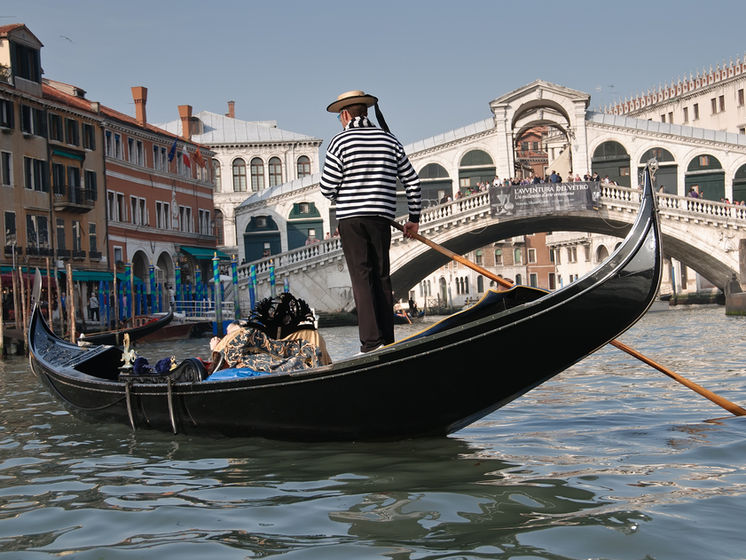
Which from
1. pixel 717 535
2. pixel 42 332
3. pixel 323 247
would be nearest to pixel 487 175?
pixel 323 247

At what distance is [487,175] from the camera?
22.5 metres

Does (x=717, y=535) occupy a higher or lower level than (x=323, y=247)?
lower

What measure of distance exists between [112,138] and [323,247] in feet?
14.8

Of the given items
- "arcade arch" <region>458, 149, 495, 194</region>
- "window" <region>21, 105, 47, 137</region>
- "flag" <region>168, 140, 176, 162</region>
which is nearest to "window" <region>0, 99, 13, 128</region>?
"window" <region>21, 105, 47, 137</region>

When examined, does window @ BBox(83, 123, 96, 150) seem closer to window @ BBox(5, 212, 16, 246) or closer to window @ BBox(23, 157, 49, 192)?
window @ BBox(23, 157, 49, 192)

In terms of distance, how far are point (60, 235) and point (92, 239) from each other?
1.13 meters

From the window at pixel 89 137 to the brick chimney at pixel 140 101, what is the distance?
10.3 ft

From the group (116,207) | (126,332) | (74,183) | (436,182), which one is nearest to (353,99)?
(126,332)

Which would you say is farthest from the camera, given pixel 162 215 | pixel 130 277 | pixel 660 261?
pixel 162 215

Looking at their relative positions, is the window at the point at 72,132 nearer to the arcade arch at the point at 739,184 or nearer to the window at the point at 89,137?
the window at the point at 89,137

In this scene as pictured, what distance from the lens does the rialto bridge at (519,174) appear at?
18344mm

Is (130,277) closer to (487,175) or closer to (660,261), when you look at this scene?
(487,175)

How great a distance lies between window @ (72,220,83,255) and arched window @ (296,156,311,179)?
1132 centimetres

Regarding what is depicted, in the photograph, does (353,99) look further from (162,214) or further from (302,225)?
(302,225)
